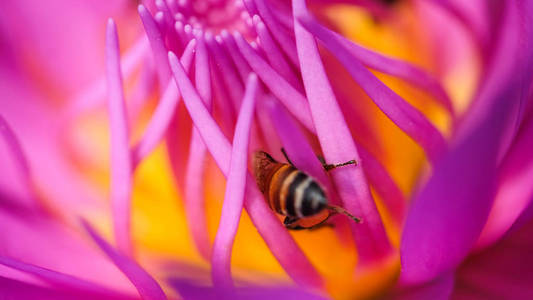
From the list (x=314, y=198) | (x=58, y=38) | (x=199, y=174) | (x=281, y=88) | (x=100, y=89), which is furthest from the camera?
(x=58, y=38)

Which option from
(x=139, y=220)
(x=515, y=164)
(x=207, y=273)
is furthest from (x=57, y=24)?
(x=515, y=164)

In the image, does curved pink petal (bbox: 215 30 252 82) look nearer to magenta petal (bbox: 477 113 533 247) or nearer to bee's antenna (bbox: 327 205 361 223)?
bee's antenna (bbox: 327 205 361 223)

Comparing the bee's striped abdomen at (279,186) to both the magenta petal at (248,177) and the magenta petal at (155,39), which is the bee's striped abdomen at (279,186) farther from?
the magenta petal at (155,39)

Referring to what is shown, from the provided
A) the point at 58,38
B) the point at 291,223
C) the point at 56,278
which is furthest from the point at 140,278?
the point at 58,38

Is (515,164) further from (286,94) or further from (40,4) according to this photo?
(40,4)

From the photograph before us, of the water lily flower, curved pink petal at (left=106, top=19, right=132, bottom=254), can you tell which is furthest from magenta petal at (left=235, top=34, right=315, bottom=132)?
curved pink petal at (left=106, top=19, right=132, bottom=254)

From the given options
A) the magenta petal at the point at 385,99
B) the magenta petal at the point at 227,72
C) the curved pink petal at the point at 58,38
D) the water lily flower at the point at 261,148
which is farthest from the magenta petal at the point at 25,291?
the curved pink petal at the point at 58,38

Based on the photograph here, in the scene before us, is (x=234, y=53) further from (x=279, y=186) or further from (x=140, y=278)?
(x=140, y=278)
